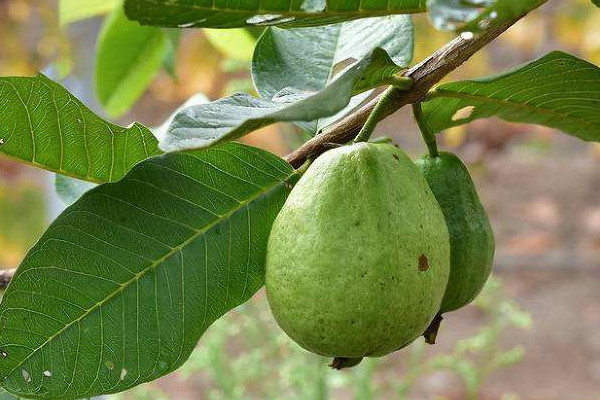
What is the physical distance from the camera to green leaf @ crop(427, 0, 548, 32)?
0.50 meters

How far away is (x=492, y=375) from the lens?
11.1 feet

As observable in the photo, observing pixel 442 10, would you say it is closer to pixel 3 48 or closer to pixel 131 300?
pixel 131 300

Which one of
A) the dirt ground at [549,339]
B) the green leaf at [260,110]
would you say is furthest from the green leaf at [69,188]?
the dirt ground at [549,339]

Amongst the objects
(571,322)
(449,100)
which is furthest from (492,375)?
(449,100)

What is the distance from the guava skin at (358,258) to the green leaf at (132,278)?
0.07 metres

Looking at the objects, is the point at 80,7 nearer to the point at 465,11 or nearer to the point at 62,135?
the point at 62,135

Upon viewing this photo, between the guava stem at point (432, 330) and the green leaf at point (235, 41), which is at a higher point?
the guava stem at point (432, 330)

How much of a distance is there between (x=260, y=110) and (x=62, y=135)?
7.5 inches

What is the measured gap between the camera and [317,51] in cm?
86

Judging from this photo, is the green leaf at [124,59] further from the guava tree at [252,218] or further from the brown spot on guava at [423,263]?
the brown spot on guava at [423,263]

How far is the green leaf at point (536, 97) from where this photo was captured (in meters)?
0.67

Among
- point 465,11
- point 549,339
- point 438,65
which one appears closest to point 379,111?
point 438,65

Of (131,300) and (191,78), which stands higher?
(131,300)

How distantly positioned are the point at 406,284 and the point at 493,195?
347 centimetres
